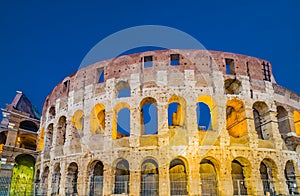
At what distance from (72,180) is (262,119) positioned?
13.8 m

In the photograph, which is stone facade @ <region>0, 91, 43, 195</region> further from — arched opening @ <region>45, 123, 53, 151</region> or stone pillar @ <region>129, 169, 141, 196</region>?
stone pillar @ <region>129, 169, 141, 196</region>

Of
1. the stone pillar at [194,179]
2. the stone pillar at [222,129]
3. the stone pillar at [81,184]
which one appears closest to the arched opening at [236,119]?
the stone pillar at [222,129]

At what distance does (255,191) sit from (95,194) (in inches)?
381

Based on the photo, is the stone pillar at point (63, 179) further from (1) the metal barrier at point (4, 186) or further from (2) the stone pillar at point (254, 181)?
(2) the stone pillar at point (254, 181)

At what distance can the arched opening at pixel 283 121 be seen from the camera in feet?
61.2

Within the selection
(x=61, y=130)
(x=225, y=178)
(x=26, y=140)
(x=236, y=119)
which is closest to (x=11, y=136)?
(x=26, y=140)

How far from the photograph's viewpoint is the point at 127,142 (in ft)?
53.2

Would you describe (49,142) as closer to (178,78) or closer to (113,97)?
(113,97)

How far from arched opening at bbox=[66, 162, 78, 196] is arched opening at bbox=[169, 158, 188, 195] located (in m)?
6.55

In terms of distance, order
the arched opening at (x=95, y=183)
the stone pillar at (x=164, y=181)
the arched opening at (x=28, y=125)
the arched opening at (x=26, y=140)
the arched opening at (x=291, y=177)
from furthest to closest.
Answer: the arched opening at (x=28, y=125) → the arched opening at (x=26, y=140) → the arched opening at (x=291, y=177) → the arched opening at (x=95, y=183) → the stone pillar at (x=164, y=181)

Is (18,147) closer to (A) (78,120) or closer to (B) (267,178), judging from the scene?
(A) (78,120)

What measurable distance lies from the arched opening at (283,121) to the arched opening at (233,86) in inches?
140

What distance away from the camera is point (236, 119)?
18.5 m

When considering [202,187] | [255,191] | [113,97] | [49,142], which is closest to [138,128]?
[113,97]
